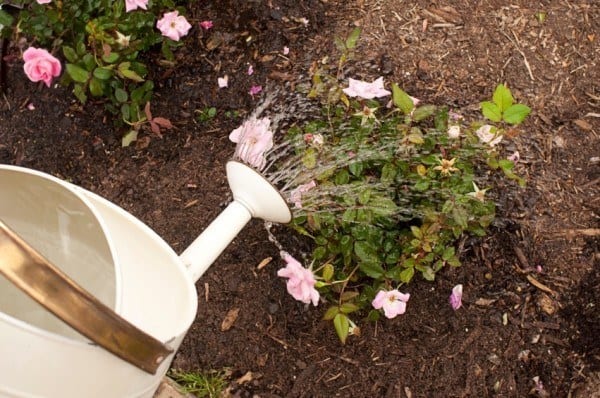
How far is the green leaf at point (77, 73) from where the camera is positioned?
1727 millimetres

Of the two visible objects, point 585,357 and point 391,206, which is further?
point 585,357

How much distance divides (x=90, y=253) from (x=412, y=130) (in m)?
0.76

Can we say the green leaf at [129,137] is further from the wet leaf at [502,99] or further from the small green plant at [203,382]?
the wet leaf at [502,99]

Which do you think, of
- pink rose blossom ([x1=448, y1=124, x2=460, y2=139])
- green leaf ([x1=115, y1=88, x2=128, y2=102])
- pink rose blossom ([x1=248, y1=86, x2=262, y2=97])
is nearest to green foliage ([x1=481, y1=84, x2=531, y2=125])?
pink rose blossom ([x1=448, y1=124, x2=460, y2=139])

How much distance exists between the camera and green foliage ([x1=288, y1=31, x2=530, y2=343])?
5.06ft

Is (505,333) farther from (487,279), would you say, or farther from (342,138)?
(342,138)

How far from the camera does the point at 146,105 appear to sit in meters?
1.88

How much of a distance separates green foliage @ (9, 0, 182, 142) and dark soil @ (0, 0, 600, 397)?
10 cm

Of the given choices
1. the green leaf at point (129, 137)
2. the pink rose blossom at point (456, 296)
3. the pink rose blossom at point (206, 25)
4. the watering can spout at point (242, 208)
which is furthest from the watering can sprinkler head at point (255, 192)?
the pink rose blossom at point (206, 25)

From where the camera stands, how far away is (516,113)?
1.41 meters

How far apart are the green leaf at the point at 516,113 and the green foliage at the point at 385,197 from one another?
3.4 inches

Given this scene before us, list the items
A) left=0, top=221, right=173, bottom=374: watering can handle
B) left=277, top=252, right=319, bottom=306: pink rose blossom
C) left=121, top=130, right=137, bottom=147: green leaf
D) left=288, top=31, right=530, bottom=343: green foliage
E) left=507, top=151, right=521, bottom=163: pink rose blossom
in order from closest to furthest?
left=0, top=221, right=173, bottom=374: watering can handle, left=277, top=252, right=319, bottom=306: pink rose blossom, left=288, top=31, right=530, bottom=343: green foliage, left=507, top=151, right=521, bottom=163: pink rose blossom, left=121, top=130, right=137, bottom=147: green leaf

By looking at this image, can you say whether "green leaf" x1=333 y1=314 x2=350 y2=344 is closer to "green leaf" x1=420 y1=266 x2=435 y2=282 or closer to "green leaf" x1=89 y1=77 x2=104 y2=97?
"green leaf" x1=420 y1=266 x2=435 y2=282

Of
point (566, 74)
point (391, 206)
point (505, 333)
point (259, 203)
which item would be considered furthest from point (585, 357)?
point (259, 203)
